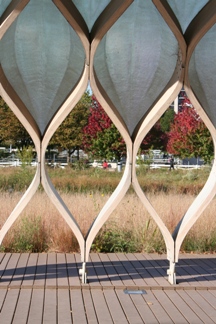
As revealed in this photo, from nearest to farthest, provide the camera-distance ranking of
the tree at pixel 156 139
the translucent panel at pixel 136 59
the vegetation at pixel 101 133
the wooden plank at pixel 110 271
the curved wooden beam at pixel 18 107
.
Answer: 1. the curved wooden beam at pixel 18 107
2. the wooden plank at pixel 110 271
3. the translucent panel at pixel 136 59
4. the vegetation at pixel 101 133
5. the tree at pixel 156 139

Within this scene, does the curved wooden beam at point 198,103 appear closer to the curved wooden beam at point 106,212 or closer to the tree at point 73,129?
the curved wooden beam at point 106,212

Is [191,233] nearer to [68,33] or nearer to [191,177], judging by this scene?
[68,33]

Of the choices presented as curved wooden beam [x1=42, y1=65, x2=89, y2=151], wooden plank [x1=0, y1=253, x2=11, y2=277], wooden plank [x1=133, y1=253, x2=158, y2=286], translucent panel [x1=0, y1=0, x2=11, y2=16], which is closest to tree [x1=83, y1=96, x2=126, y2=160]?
wooden plank [x1=133, y1=253, x2=158, y2=286]

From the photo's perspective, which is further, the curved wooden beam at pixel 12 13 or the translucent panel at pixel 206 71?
the translucent panel at pixel 206 71

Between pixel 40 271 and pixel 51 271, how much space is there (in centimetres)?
14

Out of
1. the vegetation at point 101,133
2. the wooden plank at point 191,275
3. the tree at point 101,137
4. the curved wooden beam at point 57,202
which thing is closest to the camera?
the curved wooden beam at point 57,202

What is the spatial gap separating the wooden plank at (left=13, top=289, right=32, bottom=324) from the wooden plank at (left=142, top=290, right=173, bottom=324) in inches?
50.1

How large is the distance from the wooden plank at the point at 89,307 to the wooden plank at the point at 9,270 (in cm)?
94

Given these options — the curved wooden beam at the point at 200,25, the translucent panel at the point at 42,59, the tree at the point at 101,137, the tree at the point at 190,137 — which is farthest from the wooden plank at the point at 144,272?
the tree at the point at 101,137

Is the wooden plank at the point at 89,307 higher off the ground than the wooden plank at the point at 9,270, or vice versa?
the wooden plank at the point at 9,270

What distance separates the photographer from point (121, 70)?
25.7 ft

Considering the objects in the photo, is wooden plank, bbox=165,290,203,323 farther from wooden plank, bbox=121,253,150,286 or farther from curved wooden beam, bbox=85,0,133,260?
curved wooden beam, bbox=85,0,133,260

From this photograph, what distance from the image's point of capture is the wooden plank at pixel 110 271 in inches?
289

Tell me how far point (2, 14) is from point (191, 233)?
4.94 metres
